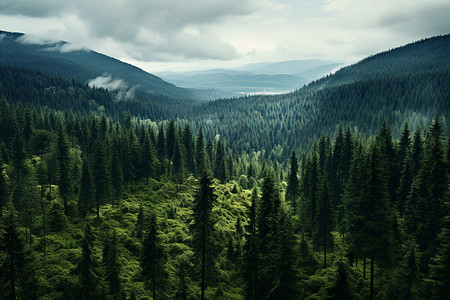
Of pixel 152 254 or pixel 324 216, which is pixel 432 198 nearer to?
pixel 324 216

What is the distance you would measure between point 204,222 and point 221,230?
25.3 m

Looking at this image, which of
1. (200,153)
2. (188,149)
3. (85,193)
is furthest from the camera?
(188,149)

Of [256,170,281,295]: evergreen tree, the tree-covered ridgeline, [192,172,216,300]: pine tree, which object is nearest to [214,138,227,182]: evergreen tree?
the tree-covered ridgeline

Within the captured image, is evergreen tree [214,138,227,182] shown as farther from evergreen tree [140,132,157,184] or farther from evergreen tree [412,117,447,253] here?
evergreen tree [412,117,447,253]

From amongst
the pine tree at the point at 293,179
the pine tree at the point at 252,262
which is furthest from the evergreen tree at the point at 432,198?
the pine tree at the point at 293,179

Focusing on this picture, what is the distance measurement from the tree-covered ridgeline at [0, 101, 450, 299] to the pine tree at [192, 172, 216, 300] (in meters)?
0.11

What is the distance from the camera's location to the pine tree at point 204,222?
25656 mm

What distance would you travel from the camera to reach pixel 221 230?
A: 50312 mm

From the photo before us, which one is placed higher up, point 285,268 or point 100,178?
point 100,178

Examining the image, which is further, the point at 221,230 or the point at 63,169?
the point at 221,230

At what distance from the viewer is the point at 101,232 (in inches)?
1698

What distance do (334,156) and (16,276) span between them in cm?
5145

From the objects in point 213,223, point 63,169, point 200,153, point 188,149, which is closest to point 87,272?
point 213,223

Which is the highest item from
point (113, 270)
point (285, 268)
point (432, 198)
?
point (432, 198)
